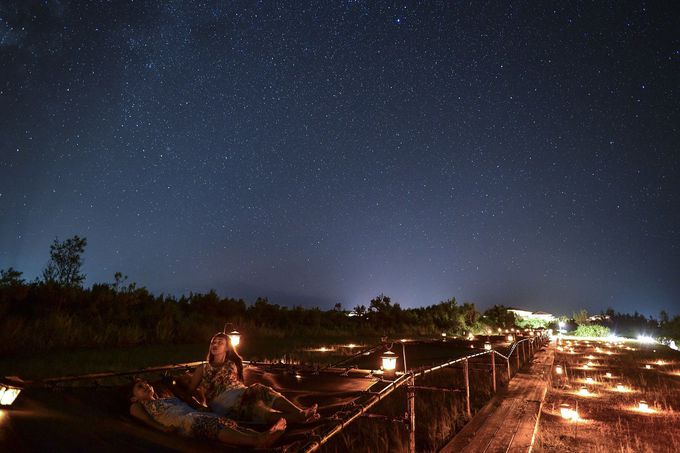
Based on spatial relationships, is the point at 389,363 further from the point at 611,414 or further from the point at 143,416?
the point at 611,414

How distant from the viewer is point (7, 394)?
145 inches

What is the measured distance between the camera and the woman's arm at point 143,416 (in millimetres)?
4102

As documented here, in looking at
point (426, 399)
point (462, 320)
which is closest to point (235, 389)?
point (426, 399)

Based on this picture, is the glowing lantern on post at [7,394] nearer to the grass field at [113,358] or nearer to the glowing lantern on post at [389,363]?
the glowing lantern on post at [389,363]

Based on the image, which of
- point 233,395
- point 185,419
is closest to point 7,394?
point 185,419

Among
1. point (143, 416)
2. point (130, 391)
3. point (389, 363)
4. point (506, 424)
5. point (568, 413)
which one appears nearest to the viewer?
point (143, 416)

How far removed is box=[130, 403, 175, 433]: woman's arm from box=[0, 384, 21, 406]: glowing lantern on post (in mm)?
992

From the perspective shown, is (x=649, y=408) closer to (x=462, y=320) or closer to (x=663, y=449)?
(x=663, y=449)

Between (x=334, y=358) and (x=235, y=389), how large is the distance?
37.3 feet

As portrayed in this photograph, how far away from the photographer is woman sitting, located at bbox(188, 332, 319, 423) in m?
4.39

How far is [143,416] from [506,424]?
6057 mm

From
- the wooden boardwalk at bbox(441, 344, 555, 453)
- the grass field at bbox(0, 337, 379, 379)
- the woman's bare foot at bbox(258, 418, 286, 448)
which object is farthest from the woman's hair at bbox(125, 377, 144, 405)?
the grass field at bbox(0, 337, 379, 379)

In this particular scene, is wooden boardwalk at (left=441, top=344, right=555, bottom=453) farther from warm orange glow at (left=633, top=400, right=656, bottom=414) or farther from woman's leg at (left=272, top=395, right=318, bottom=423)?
woman's leg at (left=272, top=395, right=318, bottom=423)

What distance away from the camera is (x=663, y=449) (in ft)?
20.4
